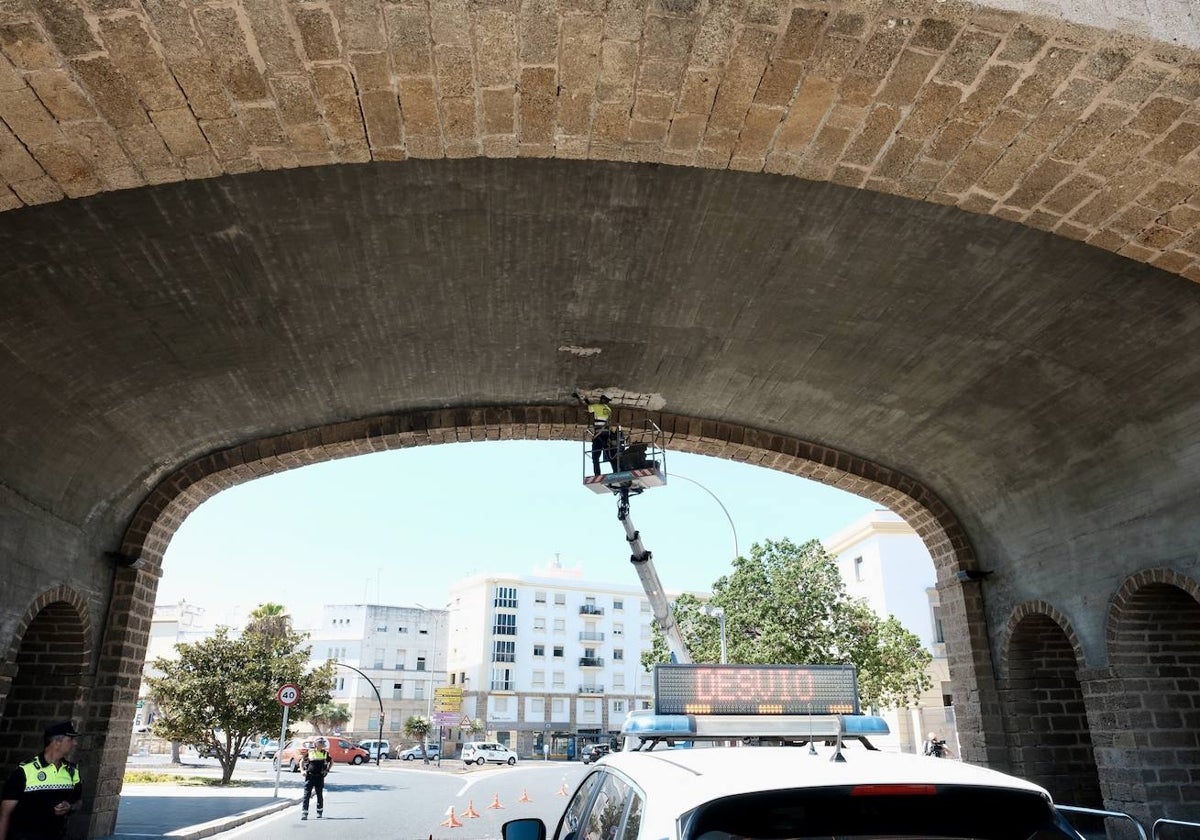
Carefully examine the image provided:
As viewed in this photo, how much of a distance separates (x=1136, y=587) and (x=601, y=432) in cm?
616

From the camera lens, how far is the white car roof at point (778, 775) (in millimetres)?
2350

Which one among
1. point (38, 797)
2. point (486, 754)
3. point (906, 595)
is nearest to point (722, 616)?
point (906, 595)

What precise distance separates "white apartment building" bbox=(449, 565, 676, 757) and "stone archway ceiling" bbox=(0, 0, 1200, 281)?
203 ft

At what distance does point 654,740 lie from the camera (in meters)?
5.79

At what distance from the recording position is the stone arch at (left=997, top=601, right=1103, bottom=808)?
10555mm

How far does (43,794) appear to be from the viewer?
20.6 feet

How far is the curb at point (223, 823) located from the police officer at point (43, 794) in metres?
5.42

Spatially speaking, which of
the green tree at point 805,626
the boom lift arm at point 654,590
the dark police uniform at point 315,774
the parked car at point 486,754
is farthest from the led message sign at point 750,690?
the parked car at point 486,754

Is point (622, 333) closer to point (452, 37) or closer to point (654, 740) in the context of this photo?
point (654, 740)

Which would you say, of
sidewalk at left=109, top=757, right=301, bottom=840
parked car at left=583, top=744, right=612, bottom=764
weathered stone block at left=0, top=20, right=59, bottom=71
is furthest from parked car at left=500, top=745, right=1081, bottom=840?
sidewalk at left=109, top=757, right=301, bottom=840

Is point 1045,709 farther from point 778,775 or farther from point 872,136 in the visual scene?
point 778,775

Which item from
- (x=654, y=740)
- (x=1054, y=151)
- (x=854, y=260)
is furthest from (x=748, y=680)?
(x=1054, y=151)

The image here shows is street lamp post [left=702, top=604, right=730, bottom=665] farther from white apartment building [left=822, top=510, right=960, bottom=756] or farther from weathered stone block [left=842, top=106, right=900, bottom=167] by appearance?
weathered stone block [left=842, top=106, right=900, bottom=167]

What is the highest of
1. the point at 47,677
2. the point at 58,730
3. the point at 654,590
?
the point at 654,590
